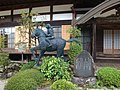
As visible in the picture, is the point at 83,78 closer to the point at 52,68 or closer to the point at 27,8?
the point at 52,68

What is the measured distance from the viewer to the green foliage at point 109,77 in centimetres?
754

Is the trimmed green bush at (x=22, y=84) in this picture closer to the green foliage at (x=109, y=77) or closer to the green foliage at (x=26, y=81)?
the green foliage at (x=26, y=81)

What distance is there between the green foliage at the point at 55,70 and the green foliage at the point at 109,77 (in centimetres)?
124

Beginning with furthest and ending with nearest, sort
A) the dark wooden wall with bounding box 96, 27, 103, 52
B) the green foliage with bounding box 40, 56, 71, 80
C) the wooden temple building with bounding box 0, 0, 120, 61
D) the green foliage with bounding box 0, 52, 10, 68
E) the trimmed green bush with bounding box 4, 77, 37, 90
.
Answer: the dark wooden wall with bounding box 96, 27, 103, 52 → the wooden temple building with bounding box 0, 0, 120, 61 → the green foliage with bounding box 0, 52, 10, 68 → the green foliage with bounding box 40, 56, 71, 80 → the trimmed green bush with bounding box 4, 77, 37, 90

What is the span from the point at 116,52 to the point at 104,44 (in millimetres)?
948

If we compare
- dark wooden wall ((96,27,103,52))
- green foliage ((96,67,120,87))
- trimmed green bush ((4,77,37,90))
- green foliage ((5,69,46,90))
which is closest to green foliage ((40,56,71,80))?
green foliage ((5,69,46,90))

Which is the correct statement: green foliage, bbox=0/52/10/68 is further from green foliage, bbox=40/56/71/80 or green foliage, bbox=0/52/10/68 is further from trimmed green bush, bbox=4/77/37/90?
trimmed green bush, bbox=4/77/37/90

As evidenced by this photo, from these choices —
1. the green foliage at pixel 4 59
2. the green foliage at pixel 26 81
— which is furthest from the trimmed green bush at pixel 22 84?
the green foliage at pixel 4 59

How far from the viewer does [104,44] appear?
1347 cm

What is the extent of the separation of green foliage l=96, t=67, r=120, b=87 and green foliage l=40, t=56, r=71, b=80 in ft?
4.08

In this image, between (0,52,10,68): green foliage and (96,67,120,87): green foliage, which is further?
(0,52,10,68): green foliage

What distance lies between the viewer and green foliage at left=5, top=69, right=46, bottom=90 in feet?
22.8

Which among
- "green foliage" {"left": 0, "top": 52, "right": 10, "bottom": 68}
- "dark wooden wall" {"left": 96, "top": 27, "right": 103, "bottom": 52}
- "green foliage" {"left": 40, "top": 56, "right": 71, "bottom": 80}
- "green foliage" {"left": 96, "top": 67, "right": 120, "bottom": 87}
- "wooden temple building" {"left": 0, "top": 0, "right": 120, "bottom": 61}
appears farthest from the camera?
"dark wooden wall" {"left": 96, "top": 27, "right": 103, "bottom": 52}

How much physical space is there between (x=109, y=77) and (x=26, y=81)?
311 centimetres
